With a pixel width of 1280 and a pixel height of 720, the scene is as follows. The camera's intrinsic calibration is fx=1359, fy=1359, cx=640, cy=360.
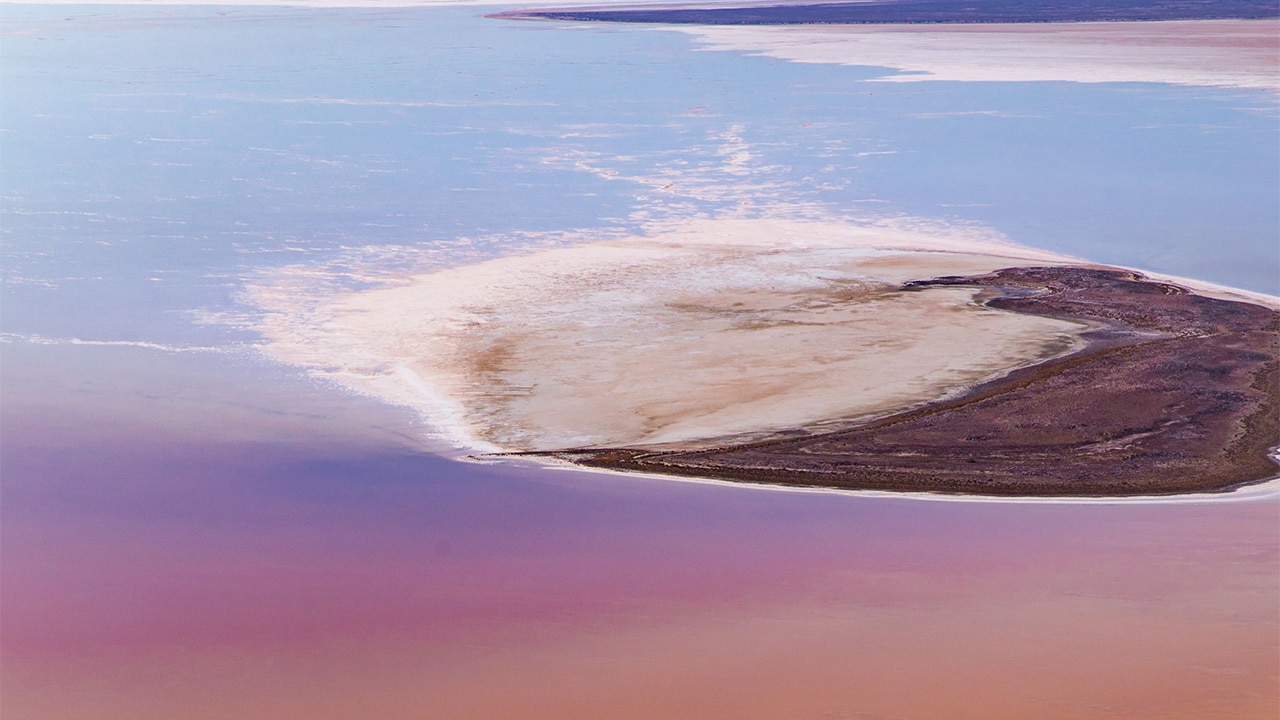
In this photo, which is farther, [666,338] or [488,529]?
[666,338]

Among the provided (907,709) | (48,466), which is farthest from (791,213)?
(907,709)

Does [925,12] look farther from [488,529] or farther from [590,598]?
[590,598]

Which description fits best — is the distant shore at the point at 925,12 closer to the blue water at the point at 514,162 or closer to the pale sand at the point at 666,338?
the blue water at the point at 514,162

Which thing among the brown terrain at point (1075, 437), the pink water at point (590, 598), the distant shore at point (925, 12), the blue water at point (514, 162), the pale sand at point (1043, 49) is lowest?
the pink water at point (590, 598)

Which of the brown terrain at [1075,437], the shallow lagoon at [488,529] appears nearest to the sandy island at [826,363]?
the brown terrain at [1075,437]

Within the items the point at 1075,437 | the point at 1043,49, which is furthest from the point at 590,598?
the point at 1043,49

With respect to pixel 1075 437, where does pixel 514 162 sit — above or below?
above
